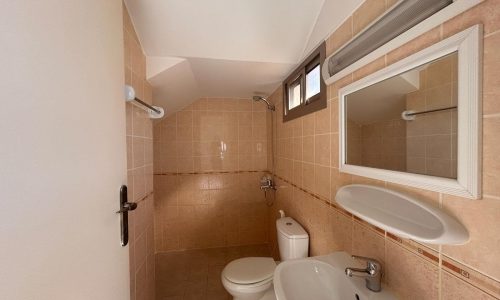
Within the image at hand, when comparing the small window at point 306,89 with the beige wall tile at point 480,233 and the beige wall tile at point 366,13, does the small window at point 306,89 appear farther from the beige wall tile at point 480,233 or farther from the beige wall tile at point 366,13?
the beige wall tile at point 480,233

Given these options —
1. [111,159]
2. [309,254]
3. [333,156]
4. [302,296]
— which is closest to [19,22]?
[111,159]

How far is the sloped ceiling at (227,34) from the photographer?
114cm

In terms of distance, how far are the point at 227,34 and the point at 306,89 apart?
2.28 ft

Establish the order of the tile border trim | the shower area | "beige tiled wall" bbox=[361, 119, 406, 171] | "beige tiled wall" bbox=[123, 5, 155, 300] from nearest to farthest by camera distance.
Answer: the tile border trim
"beige tiled wall" bbox=[361, 119, 406, 171]
"beige tiled wall" bbox=[123, 5, 155, 300]
the shower area

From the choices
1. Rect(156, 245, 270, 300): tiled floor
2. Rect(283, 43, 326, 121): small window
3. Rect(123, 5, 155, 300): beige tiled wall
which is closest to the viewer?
Rect(123, 5, 155, 300): beige tiled wall

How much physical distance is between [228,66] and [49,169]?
1.43 meters

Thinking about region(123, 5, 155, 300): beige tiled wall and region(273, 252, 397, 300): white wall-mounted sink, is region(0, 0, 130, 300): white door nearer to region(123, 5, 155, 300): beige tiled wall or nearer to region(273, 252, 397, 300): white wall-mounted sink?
region(123, 5, 155, 300): beige tiled wall

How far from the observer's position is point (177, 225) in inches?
104

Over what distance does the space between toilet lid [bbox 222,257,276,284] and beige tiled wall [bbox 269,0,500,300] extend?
43 centimetres

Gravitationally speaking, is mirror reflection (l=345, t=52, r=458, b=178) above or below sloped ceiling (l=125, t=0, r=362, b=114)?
below

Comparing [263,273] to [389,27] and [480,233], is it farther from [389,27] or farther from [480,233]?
[389,27]

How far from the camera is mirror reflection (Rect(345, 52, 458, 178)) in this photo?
22.2 inches

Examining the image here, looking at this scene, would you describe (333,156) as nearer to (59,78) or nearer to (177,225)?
(59,78)

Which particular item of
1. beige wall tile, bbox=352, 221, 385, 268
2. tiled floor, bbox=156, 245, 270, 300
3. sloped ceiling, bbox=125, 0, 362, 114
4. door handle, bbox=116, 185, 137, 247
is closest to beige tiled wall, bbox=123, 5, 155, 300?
sloped ceiling, bbox=125, 0, 362, 114
